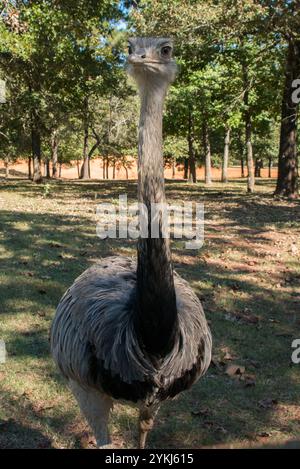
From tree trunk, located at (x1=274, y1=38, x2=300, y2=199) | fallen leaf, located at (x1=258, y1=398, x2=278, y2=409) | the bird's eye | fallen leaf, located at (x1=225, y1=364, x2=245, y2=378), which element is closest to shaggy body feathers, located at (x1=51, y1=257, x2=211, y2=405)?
the bird's eye

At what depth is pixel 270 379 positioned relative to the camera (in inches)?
215

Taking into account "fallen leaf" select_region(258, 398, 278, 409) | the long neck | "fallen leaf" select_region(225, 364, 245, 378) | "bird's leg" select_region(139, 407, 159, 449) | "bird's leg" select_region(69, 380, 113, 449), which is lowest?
"fallen leaf" select_region(258, 398, 278, 409)

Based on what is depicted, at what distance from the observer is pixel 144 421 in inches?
158

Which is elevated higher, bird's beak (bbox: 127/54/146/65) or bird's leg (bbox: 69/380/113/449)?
bird's beak (bbox: 127/54/146/65)

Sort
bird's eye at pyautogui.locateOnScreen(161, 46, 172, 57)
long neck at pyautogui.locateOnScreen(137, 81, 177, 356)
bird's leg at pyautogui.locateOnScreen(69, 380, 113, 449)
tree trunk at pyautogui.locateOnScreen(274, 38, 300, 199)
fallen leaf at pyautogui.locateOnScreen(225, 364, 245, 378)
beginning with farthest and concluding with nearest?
1. tree trunk at pyautogui.locateOnScreen(274, 38, 300, 199)
2. fallen leaf at pyautogui.locateOnScreen(225, 364, 245, 378)
3. bird's leg at pyautogui.locateOnScreen(69, 380, 113, 449)
4. bird's eye at pyautogui.locateOnScreen(161, 46, 172, 57)
5. long neck at pyautogui.locateOnScreen(137, 81, 177, 356)

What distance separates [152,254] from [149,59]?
1058 millimetres

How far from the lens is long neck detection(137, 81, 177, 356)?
9.86 feet

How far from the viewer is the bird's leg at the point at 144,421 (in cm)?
389

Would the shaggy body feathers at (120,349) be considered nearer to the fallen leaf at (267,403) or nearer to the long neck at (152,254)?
the long neck at (152,254)

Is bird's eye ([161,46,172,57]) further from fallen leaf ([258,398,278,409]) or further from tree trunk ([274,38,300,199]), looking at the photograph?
tree trunk ([274,38,300,199])

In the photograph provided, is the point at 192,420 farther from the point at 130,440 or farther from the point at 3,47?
the point at 3,47

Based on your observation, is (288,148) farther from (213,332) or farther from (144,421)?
(144,421)

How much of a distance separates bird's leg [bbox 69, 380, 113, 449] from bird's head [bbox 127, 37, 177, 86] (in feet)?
6.27

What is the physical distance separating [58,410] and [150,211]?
2.49m
